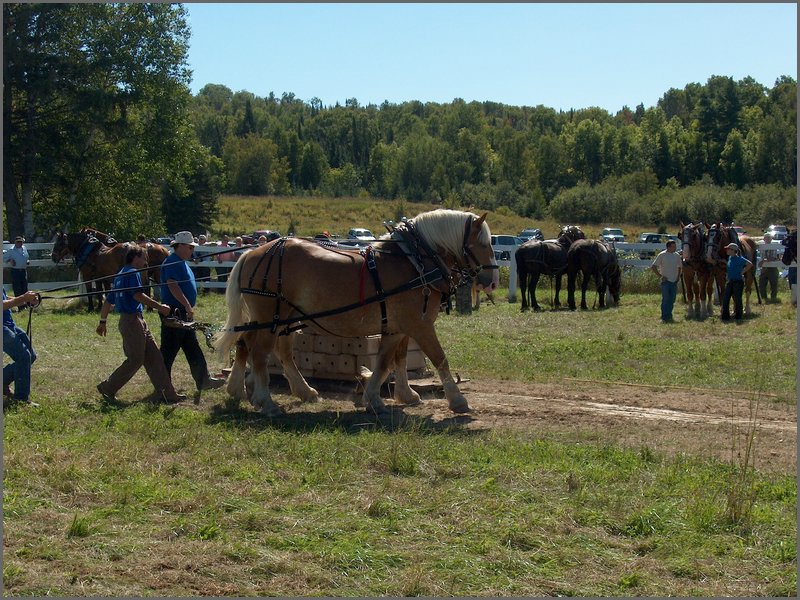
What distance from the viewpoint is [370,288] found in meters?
10.3

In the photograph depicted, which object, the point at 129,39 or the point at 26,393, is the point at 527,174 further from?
the point at 26,393

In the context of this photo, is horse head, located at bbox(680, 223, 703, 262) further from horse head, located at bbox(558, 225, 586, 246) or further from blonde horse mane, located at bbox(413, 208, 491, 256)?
blonde horse mane, located at bbox(413, 208, 491, 256)

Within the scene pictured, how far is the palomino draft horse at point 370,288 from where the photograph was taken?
1027 cm

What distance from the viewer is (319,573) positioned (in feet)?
17.5

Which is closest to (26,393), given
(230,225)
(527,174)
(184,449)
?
(184,449)

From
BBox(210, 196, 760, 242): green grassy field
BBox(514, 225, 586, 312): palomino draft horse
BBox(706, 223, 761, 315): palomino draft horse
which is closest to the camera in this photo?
BBox(706, 223, 761, 315): palomino draft horse

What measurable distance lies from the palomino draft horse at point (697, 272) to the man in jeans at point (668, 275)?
366mm

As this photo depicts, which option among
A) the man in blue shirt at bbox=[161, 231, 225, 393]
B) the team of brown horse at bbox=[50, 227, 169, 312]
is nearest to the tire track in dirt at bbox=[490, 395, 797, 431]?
the man in blue shirt at bbox=[161, 231, 225, 393]

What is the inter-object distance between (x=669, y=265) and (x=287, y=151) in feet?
357

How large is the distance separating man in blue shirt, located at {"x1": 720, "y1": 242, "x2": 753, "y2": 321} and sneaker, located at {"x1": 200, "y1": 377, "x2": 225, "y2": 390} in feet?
37.7

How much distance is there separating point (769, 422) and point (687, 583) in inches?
203

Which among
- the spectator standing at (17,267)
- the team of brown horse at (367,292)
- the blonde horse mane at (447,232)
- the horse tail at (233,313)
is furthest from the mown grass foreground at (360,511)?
the spectator standing at (17,267)

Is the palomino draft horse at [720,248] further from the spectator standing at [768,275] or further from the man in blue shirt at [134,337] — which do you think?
the man in blue shirt at [134,337]

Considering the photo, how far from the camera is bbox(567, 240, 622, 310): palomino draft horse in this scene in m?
24.1
